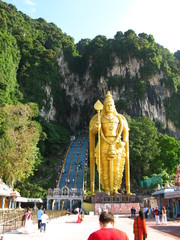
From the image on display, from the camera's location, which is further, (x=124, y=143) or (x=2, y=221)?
(x=124, y=143)

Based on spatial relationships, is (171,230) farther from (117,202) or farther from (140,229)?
(117,202)

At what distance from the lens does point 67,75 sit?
5003 centimetres

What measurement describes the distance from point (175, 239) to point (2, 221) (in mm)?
6008

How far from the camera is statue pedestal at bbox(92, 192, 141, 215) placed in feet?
66.2

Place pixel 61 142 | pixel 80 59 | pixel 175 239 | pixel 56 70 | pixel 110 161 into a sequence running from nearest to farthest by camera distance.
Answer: pixel 175 239 < pixel 110 161 < pixel 61 142 < pixel 56 70 < pixel 80 59

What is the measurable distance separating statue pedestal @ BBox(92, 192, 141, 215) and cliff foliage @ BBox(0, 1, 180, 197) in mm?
10421

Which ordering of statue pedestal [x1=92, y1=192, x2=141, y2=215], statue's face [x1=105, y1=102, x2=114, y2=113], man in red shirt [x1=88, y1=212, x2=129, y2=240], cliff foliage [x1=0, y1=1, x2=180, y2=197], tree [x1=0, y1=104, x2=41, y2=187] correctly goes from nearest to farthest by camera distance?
man in red shirt [x1=88, y1=212, x2=129, y2=240] → statue pedestal [x1=92, y1=192, x2=141, y2=215] → tree [x1=0, y1=104, x2=41, y2=187] → statue's face [x1=105, y1=102, x2=114, y2=113] → cliff foliage [x1=0, y1=1, x2=180, y2=197]

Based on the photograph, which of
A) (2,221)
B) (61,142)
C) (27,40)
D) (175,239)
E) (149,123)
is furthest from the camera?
(27,40)

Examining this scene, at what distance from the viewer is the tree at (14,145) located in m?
20.7

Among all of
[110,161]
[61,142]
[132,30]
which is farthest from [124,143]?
[132,30]

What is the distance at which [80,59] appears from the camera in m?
52.1

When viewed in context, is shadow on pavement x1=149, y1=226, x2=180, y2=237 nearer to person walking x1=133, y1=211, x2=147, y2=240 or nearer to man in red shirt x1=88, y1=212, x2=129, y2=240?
person walking x1=133, y1=211, x2=147, y2=240

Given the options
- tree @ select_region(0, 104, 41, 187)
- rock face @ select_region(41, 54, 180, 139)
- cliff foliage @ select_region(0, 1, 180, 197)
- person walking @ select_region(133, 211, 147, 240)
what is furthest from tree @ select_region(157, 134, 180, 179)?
person walking @ select_region(133, 211, 147, 240)

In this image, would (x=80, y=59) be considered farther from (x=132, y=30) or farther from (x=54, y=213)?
(x=54, y=213)
